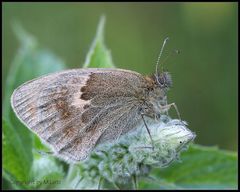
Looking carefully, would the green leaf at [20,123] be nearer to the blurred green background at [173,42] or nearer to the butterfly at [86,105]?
the butterfly at [86,105]

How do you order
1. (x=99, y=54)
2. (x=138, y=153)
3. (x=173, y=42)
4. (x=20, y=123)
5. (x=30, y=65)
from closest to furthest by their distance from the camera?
(x=138, y=153) → (x=99, y=54) → (x=20, y=123) → (x=30, y=65) → (x=173, y=42)

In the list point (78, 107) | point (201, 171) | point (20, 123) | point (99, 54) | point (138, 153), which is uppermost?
point (99, 54)

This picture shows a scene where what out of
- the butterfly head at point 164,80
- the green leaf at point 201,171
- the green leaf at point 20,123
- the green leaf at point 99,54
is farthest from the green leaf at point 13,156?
the butterfly head at point 164,80

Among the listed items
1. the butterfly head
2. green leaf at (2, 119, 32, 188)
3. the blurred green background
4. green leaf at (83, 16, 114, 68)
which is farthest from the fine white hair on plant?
the blurred green background

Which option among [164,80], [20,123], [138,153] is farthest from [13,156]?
[164,80]

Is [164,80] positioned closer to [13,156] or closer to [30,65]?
[13,156]
